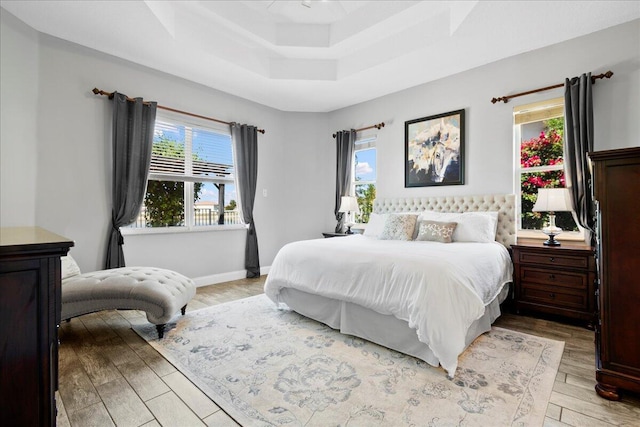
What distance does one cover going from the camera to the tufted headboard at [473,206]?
138 inches

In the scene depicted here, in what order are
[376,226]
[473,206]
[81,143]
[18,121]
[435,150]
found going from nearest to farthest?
[18,121] → [81,143] → [473,206] → [376,226] → [435,150]

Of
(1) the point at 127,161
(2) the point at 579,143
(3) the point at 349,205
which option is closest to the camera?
(2) the point at 579,143

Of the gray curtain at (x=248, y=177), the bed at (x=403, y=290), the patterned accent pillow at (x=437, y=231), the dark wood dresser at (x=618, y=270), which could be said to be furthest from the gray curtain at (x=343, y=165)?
the dark wood dresser at (x=618, y=270)

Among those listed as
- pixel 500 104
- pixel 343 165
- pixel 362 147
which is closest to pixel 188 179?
pixel 343 165

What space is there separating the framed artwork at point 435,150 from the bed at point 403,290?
0.87 meters

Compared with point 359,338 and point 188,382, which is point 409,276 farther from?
point 188,382

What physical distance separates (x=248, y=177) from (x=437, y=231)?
9.73 ft

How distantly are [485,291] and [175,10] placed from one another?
4003mm

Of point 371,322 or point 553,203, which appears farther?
point 553,203

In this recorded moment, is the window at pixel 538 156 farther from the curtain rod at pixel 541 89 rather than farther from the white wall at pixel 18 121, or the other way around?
the white wall at pixel 18 121

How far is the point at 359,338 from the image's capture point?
2.56 meters

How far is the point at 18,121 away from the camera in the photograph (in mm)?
2896

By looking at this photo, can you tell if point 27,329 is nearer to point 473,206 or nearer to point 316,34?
point 316,34

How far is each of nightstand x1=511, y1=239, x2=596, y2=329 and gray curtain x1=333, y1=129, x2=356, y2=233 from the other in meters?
2.63
